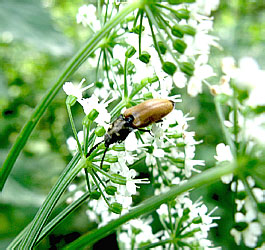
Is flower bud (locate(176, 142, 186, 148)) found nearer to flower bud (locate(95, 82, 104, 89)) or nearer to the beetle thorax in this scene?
the beetle thorax

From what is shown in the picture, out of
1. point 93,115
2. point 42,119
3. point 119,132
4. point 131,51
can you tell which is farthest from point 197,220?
point 42,119

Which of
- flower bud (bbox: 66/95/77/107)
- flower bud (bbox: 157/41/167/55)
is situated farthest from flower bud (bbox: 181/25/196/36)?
flower bud (bbox: 66/95/77/107)

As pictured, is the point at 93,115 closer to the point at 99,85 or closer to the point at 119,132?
the point at 119,132

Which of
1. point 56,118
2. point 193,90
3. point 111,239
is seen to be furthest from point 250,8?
point 193,90

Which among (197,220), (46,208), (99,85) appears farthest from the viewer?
(99,85)

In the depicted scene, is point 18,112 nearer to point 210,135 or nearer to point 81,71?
point 81,71

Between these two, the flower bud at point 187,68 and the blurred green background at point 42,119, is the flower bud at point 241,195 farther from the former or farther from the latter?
the blurred green background at point 42,119
